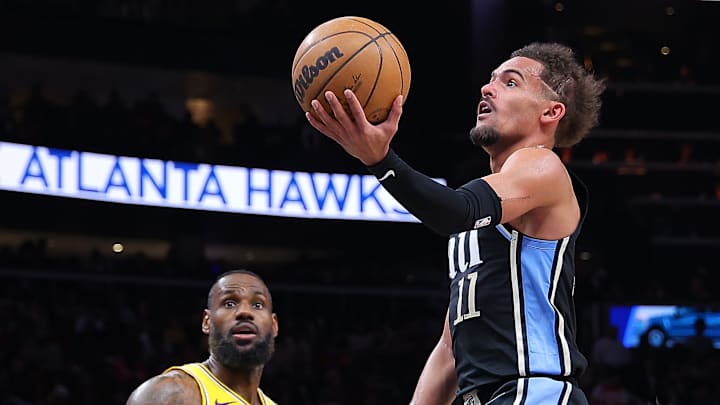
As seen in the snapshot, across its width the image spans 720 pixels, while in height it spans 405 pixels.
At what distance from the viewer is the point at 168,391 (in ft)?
15.4

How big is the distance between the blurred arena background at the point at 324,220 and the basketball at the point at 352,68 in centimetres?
862

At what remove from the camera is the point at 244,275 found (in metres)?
5.22

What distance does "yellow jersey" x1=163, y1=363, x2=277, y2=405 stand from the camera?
4824 millimetres

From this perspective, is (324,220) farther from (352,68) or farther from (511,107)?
(352,68)

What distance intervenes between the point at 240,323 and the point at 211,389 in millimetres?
343

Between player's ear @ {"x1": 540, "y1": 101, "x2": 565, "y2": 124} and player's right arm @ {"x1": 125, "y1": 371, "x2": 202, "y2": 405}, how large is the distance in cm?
213

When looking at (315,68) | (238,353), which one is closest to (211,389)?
(238,353)

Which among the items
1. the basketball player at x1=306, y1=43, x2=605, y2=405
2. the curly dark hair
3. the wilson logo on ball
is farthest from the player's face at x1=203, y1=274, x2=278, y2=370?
the wilson logo on ball

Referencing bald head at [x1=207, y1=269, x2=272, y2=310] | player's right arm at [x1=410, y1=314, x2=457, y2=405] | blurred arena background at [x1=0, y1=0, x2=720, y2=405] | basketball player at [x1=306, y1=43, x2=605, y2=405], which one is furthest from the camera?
blurred arena background at [x1=0, y1=0, x2=720, y2=405]

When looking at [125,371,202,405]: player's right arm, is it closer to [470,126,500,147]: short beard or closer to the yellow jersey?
the yellow jersey

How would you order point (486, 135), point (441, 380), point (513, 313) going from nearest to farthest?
point (513, 313)
point (486, 135)
point (441, 380)

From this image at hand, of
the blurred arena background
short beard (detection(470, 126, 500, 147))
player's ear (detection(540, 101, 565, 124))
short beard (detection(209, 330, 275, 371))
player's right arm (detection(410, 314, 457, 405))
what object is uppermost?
the blurred arena background

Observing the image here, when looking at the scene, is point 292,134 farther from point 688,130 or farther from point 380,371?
point 688,130

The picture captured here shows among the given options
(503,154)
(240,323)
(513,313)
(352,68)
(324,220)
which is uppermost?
(324,220)
